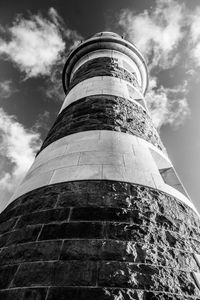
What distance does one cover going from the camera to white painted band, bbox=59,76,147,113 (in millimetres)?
4914

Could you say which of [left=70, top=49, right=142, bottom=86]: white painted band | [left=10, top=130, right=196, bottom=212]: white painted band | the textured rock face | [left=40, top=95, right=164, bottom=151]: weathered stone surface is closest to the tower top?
[left=70, top=49, right=142, bottom=86]: white painted band

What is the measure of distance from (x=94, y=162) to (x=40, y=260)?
1.40 m

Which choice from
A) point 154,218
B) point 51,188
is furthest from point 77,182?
point 154,218

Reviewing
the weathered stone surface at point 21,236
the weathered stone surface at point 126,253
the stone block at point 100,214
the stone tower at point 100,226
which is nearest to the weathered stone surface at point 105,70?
the stone tower at point 100,226

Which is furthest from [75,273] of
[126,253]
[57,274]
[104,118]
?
[104,118]

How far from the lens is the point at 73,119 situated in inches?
166

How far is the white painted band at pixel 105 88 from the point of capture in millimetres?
4914

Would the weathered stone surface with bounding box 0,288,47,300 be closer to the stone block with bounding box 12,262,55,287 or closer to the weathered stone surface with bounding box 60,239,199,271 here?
the stone block with bounding box 12,262,55,287

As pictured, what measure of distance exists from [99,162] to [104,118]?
122cm

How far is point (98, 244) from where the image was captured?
6.24ft

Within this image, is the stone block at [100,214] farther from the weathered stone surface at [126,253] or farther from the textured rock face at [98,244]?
the weathered stone surface at [126,253]

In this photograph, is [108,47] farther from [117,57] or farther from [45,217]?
[45,217]

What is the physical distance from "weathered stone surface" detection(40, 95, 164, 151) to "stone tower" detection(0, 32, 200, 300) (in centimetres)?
3

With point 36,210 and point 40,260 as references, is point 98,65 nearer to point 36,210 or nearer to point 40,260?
point 36,210
